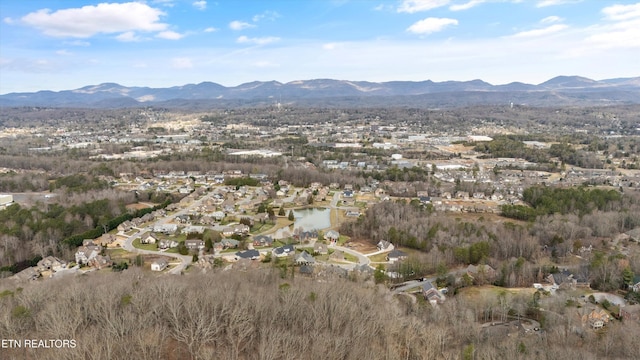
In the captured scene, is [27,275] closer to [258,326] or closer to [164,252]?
[164,252]

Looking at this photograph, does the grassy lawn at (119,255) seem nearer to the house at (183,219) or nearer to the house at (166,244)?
the house at (166,244)

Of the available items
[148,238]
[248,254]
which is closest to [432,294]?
[248,254]

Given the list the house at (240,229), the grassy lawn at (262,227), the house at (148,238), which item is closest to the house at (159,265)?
the house at (148,238)

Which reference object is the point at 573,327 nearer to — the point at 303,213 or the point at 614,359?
the point at 614,359

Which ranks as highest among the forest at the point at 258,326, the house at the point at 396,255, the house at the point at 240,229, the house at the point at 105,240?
the forest at the point at 258,326

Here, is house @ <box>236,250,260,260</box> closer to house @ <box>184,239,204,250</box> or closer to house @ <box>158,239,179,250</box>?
house @ <box>184,239,204,250</box>
